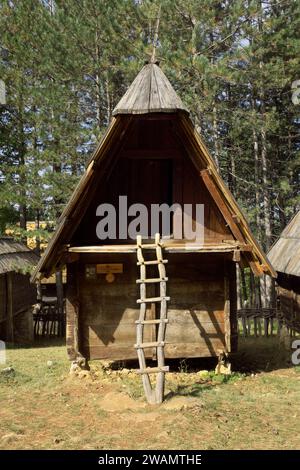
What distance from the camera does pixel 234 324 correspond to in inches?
391

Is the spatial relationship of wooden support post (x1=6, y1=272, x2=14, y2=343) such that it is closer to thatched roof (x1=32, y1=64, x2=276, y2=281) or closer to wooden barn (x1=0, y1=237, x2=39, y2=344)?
wooden barn (x1=0, y1=237, x2=39, y2=344)

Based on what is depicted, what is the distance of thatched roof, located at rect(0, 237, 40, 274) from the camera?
1633 centimetres

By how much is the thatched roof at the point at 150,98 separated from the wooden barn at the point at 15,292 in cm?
907

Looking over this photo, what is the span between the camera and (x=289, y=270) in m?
12.1

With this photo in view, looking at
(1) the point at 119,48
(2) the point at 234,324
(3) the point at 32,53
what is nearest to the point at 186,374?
(2) the point at 234,324

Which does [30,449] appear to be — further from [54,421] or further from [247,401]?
[247,401]

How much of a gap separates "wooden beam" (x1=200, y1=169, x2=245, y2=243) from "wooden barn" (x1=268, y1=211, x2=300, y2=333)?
323 cm

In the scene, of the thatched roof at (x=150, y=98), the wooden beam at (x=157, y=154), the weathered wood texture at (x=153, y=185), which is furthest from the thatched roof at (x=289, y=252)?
the thatched roof at (x=150, y=98)

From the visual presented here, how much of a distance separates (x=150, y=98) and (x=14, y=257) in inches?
425

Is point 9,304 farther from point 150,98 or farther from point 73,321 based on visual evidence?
point 150,98

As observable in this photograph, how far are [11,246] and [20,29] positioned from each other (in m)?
9.57

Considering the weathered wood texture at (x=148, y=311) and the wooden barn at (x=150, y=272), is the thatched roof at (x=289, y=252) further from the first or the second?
the weathered wood texture at (x=148, y=311)

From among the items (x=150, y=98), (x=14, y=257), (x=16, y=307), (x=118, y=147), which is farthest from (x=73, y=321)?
(x=16, y=307)

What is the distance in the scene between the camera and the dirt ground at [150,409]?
6.09 metres
